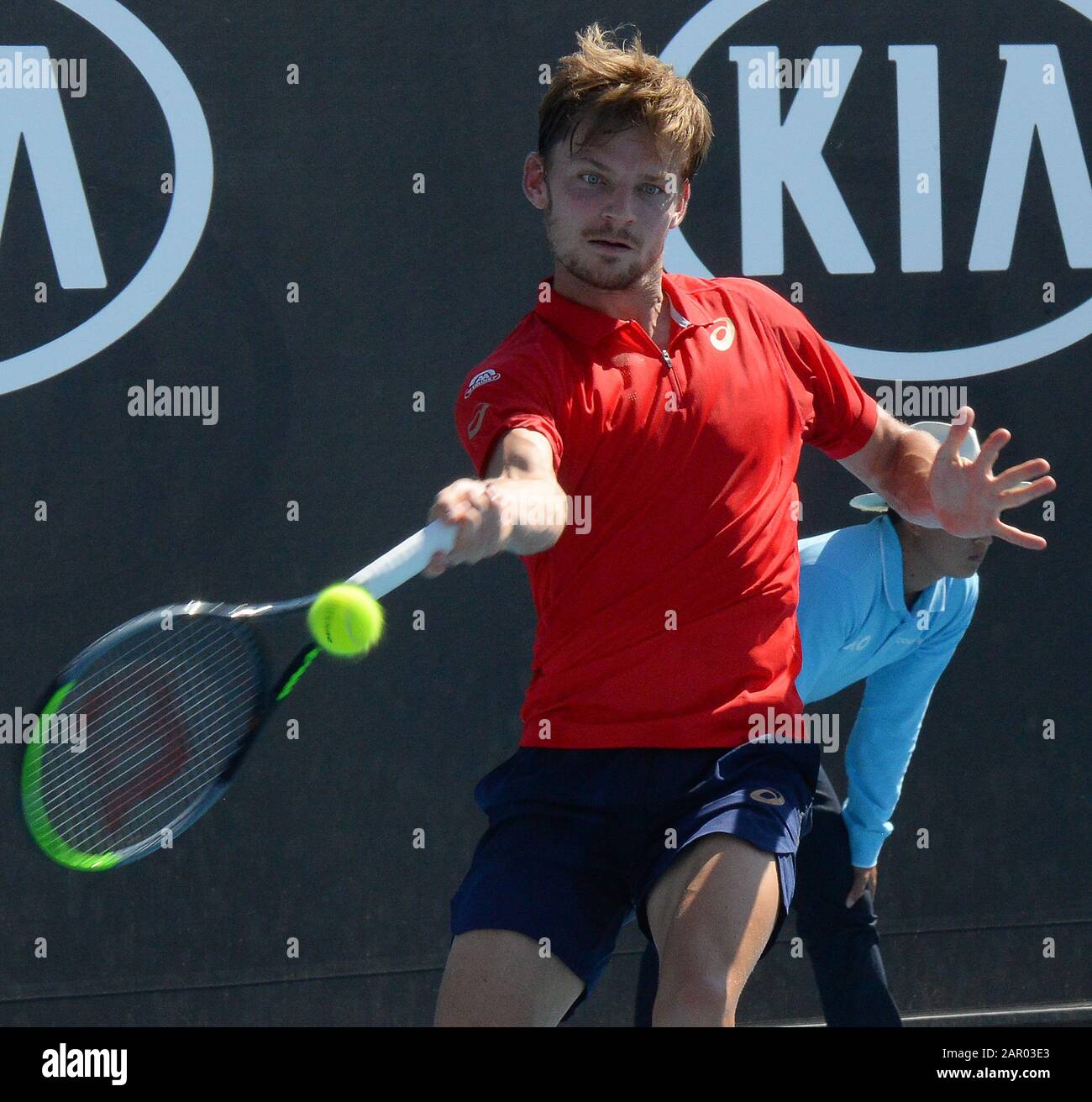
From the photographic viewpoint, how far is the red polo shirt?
6.68 feet

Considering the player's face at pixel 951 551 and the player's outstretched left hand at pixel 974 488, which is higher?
the player's outstretched left hand at pixel 974 488

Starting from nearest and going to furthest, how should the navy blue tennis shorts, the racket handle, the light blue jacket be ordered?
the racket handle, the navy blue tennis shorts, the light blue jacket

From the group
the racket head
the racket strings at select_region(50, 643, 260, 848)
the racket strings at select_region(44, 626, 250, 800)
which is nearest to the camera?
the racket head

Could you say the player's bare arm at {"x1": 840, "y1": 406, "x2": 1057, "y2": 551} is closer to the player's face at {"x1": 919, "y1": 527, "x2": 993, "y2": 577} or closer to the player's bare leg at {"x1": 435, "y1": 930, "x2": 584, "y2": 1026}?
the player's face at {"x1": 919, "y1": 527, "x2": 993, "y2": 577}

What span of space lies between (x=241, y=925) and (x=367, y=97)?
1.74 meters

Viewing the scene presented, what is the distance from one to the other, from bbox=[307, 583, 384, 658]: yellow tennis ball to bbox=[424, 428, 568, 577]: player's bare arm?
0.27ft

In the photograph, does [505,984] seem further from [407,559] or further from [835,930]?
[835,930]

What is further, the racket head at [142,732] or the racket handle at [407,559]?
the racket head at [142,732]

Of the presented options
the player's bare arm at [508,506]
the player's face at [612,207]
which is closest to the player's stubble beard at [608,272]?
the player's face at [612,207]

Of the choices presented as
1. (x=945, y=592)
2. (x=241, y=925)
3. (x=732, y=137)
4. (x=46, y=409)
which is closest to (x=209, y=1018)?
(x=241, y=925)

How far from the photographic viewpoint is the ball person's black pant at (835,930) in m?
2.87

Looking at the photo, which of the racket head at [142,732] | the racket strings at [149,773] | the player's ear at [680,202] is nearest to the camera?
the racket head at [142,732]

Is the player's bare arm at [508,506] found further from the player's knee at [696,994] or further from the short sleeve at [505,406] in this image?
the player's knee at [696,994]

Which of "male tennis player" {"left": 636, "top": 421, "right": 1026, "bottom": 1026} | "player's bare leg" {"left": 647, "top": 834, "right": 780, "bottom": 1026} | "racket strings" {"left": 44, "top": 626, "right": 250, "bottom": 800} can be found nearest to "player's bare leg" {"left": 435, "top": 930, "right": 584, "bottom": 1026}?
"player's bare leg" {"left": 647, "top": 834, "right": 780, "bottom": 1026}
